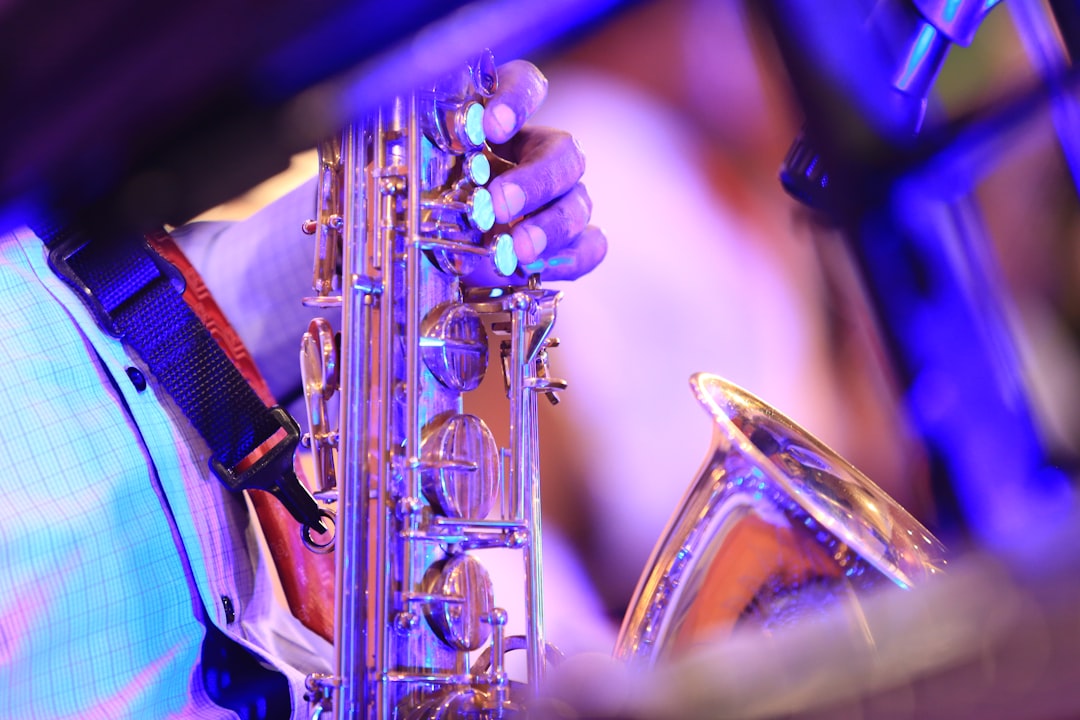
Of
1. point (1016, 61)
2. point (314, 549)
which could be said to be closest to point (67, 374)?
point (314, 549)

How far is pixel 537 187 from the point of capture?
1076 mm

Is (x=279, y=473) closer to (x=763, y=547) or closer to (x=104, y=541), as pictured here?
(x=104, y=541)

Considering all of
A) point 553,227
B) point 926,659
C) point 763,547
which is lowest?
point 926,659

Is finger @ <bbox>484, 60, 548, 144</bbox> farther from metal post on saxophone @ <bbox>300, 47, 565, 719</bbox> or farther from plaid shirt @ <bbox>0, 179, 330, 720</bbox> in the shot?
plaid shirt @ <bbox>0, 179, 330, 720</bbox>

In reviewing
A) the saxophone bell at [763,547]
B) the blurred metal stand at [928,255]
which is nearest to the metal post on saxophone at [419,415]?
the saxophone bell at [763,547]

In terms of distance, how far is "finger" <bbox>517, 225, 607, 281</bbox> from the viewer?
118cm

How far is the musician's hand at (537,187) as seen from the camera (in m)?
1.01

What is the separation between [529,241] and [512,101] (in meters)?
0.15

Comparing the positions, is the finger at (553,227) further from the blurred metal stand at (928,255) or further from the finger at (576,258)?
the blurred metal stand at (928,255)

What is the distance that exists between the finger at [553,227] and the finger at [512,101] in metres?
0.11

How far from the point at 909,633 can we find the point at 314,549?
38.4 inches

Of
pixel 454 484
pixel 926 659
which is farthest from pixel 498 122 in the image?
pixel 926 659

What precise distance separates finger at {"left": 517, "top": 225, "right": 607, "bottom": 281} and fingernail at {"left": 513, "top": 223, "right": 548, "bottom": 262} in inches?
2.9

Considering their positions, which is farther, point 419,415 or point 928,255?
point 928,255
